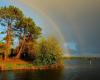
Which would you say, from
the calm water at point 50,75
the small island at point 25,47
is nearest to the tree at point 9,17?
the small island at point 25,47

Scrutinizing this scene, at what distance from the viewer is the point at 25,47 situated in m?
107

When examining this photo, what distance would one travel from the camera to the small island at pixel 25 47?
96.3 meters

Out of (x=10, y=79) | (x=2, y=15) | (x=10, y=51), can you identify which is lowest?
(x=10, y=79)

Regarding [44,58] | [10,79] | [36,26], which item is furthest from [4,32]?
[10,79]

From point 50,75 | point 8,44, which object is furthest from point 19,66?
point 50,75

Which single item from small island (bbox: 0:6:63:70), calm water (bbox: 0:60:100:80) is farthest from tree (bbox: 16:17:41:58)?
calm water (bbox: 0:60:100:80)

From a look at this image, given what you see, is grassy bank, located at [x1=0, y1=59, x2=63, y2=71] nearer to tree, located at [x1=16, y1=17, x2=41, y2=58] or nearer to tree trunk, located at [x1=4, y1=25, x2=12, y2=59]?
tree trunk, located at [x1=4, y1=25, x2=12, y2=59]

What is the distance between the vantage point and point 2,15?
10481 centimetres

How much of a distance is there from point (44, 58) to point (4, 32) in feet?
67.1

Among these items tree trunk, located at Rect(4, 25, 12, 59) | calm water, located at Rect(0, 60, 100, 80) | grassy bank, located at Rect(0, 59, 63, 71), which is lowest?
calm water, located at Rect(0, 60, 100, 80)

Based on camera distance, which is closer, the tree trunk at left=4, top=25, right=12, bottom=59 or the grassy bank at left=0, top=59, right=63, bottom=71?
the grassy bank at left=0, top=59, right=63, bottom=71

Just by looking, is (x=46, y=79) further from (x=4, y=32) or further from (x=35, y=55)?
(x=4, y=32)

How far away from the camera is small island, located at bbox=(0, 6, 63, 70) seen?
96312mm

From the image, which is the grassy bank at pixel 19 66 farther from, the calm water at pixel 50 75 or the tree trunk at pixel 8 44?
the calm water at pixel 50 75
